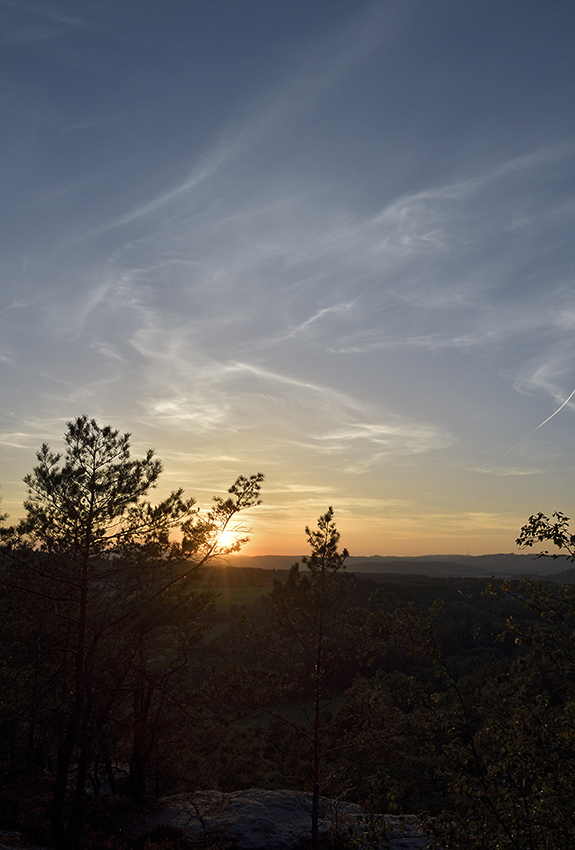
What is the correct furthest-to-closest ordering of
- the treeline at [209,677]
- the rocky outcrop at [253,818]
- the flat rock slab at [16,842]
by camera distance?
the rocky outcrop at [253,818]
the flat rock slab at [16,842]
the treeline at [209,677]

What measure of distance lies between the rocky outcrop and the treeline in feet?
3.31

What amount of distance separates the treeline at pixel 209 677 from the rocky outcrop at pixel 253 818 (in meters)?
1.01

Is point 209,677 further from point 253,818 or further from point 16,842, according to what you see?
point 16,842

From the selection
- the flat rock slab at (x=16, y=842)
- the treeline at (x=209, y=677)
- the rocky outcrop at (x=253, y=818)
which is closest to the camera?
the treeline at (x=209, y=677)

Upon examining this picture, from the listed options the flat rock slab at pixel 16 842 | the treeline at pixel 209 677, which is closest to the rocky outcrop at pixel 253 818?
the treeline at pixel 209 677

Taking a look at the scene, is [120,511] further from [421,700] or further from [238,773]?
[238,773]

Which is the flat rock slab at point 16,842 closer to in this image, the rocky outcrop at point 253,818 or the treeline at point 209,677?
the treeline at point 209,677

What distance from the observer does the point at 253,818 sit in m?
17.6

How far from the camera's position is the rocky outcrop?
53.6 ft

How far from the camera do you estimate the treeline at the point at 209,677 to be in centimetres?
724

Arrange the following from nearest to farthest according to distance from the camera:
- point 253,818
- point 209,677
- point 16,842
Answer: point 16,842
point 253,818
point 209,677

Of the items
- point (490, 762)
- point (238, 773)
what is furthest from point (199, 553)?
point (238, 773)

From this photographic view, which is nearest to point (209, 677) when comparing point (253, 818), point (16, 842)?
point (253, 818)

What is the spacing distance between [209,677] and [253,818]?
192 inches
